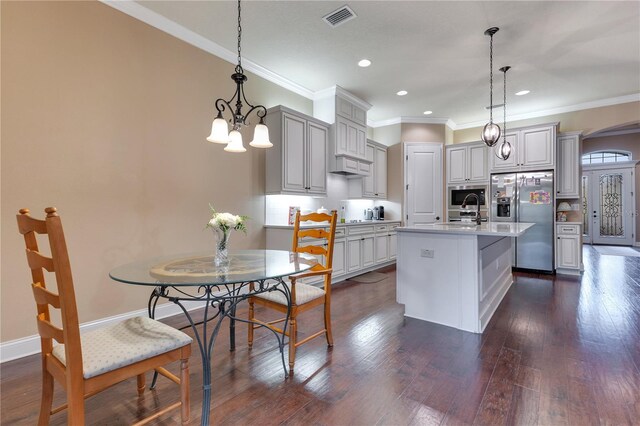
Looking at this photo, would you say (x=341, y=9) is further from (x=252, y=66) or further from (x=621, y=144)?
(x=621, y=144)

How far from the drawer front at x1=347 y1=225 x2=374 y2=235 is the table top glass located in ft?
8.07

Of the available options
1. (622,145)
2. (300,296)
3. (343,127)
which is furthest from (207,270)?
(622,145)

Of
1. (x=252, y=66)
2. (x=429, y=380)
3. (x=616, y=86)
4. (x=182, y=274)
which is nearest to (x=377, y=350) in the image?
(x=429, y=380)

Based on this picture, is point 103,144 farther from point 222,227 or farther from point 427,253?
point 427,253

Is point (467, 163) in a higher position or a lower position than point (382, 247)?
higher

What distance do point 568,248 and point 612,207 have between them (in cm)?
591

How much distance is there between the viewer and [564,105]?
5.40 metres

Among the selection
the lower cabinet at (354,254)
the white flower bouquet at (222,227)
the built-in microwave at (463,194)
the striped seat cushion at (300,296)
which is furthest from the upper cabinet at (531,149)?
the white flower bouquet at (222,227)

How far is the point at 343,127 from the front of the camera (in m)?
4.73

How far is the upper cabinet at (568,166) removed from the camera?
4.89 m

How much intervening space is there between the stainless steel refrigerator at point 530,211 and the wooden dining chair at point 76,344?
18.3ft

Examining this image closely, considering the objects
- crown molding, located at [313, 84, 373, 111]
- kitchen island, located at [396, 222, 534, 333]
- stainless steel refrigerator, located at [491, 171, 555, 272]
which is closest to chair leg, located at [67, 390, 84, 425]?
kitchen island, located at [396, 222, 534, 333]

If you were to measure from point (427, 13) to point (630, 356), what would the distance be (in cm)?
335

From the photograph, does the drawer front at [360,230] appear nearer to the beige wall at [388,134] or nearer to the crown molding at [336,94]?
the crown molding at [336,94]
